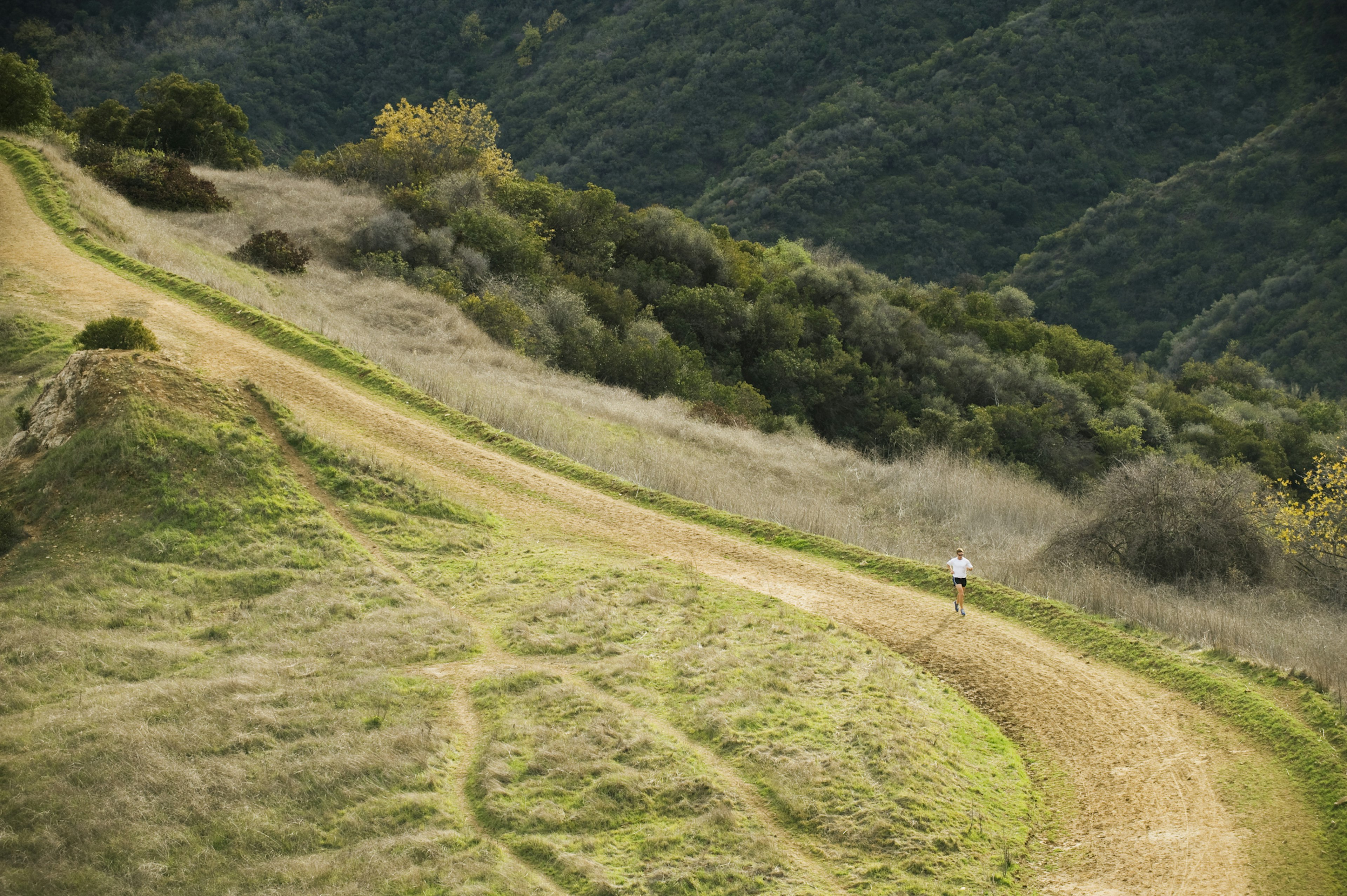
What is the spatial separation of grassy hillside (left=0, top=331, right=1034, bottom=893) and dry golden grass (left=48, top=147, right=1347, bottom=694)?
4238mm

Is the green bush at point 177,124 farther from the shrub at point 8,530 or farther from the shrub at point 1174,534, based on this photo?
the shrub at point 1174,534

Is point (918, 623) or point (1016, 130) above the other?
point (1016, 130)

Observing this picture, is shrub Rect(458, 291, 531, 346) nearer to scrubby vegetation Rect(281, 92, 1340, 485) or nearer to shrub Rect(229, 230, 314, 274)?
scrubby vegetation Rect(281, 92, 1340, 485)

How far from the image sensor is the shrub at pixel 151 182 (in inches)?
1241

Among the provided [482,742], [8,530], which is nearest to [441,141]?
[8,530]

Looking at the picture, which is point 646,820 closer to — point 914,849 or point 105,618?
point 914,849

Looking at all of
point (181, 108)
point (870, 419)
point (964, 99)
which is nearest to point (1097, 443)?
point (870, 419)

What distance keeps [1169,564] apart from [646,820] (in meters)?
11.8

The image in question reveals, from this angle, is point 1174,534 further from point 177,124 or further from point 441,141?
point 177,124

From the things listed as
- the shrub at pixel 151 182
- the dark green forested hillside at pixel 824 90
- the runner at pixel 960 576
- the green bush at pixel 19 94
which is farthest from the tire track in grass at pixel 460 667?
the dark green forested hillside at pixel 824 90

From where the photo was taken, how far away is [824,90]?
80000mm

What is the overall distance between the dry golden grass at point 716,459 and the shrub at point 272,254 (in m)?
0.54

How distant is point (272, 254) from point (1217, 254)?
6032 cm

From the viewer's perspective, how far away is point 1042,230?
7150cm
